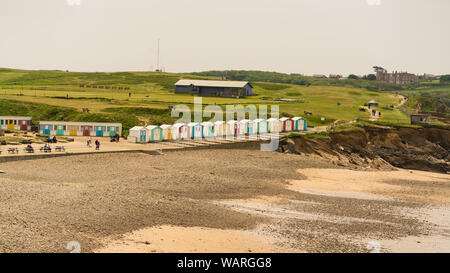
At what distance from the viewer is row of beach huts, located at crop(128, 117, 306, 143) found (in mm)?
53188

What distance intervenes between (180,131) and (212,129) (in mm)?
4870

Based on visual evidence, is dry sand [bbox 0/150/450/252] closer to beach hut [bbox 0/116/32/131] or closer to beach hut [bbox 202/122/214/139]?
beach hut [bbox 202/122/214/139]

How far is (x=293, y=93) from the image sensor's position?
12438 centimetres

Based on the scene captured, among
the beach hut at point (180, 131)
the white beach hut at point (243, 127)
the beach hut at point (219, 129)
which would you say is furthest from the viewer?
the white beach hut at point (243, 127)

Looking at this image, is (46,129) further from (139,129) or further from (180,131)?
(180,131)

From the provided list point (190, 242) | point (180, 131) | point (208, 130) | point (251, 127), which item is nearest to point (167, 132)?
point (180, 131)

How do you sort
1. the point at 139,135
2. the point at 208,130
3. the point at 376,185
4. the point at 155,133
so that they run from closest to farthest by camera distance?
1. the point at 376,185
2. the point at 139,135
3. the point at 155,133
4. the point at 208,130

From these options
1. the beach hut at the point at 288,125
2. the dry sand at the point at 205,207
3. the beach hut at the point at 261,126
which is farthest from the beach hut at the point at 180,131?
the beach hut at the point at 288,125

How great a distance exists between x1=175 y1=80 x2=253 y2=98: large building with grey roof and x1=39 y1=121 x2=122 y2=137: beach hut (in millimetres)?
45722

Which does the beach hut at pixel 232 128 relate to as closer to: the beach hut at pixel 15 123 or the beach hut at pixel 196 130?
the beach hut at pixel 196 130

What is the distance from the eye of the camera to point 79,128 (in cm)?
5666

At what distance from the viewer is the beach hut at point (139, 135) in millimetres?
52456

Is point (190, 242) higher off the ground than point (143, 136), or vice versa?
point (143, 136)

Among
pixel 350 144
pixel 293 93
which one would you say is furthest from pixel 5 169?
pixel 293 93
